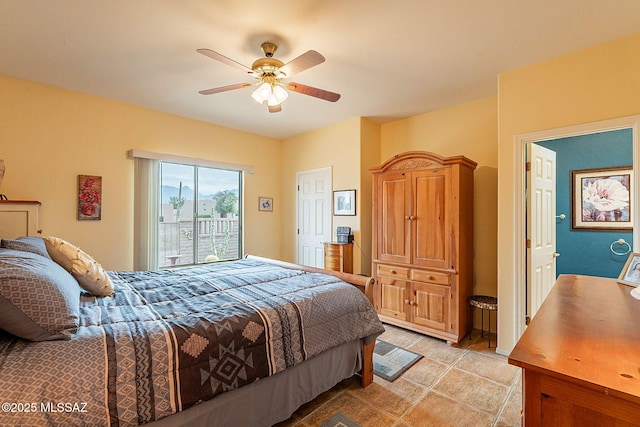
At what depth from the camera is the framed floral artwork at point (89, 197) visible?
10.4ft

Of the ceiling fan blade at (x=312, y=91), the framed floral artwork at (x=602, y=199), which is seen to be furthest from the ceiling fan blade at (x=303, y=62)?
the framed floral artwork at (x=602, y=199)

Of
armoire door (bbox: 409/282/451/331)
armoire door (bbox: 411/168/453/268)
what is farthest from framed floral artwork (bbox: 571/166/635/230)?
armoire door (bbox: 409/282/451/331)

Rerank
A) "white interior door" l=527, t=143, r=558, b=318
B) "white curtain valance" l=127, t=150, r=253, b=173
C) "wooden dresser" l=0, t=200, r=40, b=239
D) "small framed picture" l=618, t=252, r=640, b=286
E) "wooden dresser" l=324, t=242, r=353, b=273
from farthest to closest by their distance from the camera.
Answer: "wooden dresser" l=324, t=242, r=353, b=273 → "white curtain valance" l=127, t=150, r=253, b=173 → "white interior door" l=527, t=143, r=558, b=318 → "wooden dresser" l=0, t=200, r=40, b=239 → "small framed picture" l=618, t=252, r=640, b=286

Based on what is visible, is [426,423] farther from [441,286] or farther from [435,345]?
[441,286]

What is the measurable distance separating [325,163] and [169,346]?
3480mm

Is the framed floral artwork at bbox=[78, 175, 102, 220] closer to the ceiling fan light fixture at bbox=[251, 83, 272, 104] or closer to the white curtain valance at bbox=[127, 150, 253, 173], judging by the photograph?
the white curtain valance at bbox=[127, 150, 253, 173]

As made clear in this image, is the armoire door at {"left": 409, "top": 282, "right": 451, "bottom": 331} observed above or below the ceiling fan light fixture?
below

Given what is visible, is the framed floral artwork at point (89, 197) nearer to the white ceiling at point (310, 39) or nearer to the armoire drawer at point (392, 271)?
the white ceiling at point (310, 39)

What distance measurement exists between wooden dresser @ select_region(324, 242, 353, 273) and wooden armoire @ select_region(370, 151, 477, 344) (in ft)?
1.53

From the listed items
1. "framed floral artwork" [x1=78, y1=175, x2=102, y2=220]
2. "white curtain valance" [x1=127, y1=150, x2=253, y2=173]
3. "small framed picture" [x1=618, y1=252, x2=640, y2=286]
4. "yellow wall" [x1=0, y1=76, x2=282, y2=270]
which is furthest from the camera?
"white curtain valance" [x1=127, y1=150, x2=253, y2=173]

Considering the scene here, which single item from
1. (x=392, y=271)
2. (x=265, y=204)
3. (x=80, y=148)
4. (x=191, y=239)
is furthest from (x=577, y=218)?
(x=80, y=148)

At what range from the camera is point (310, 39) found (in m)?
2.22

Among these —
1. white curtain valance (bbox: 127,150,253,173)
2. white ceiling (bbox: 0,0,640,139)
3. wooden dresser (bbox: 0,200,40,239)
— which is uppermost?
white ceiling (bbox: 0,0,640,139)

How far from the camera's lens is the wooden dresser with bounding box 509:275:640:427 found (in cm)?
70
